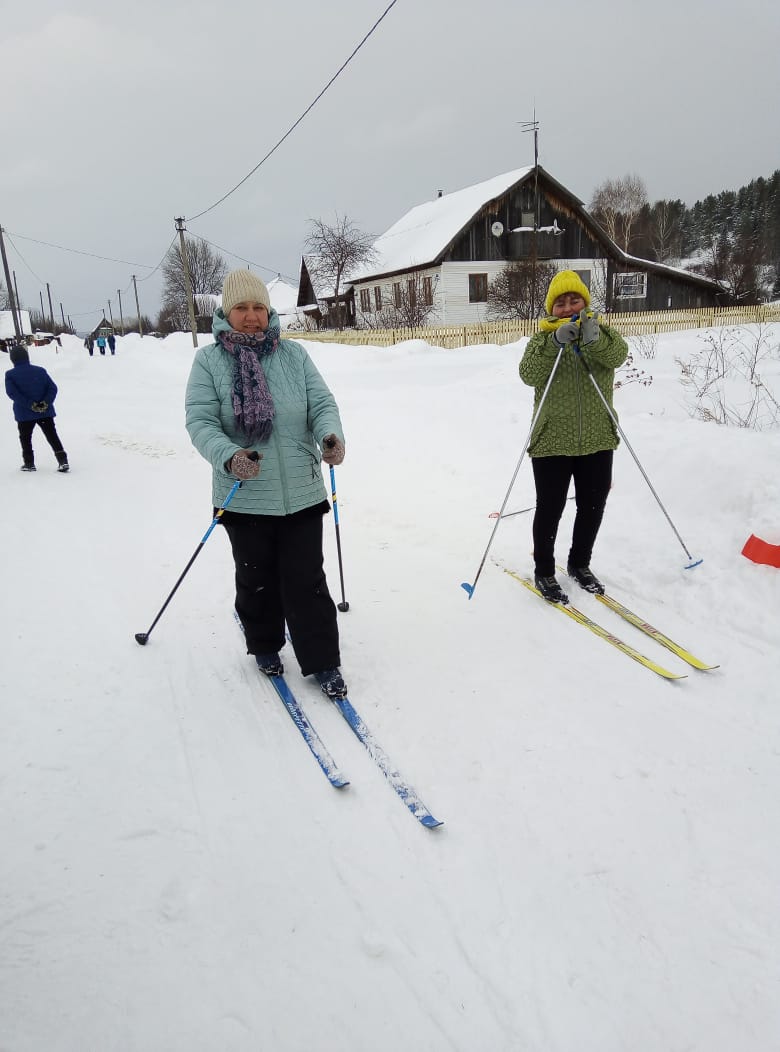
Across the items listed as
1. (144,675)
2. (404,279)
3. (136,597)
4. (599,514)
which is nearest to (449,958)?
(144,675)

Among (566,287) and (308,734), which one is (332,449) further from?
(566,287)

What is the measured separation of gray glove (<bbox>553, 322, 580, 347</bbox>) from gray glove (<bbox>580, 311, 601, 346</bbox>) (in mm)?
34

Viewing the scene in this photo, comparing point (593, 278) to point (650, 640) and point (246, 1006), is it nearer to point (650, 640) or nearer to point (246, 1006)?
point (650, 640)

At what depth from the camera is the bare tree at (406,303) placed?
26.0 meters

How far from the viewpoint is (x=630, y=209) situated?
4781 cm

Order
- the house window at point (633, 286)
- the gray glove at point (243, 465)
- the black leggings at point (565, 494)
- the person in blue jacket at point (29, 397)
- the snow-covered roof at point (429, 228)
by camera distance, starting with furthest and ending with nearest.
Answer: the house window at point (633, 286)
the snow-covered roof at point (429, 228)
the person in blue jacket at point (29, 397)
the black leggings at point (565, 494)
the gray glove at point (243, 465)

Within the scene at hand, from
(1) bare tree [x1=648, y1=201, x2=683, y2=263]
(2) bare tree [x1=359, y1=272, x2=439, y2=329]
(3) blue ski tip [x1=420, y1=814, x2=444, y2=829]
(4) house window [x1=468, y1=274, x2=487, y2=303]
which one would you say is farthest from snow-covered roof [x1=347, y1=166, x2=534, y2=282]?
(1) bare tree [x1=648, y1=201, x2=683, y2=263]

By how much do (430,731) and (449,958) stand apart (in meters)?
1.03

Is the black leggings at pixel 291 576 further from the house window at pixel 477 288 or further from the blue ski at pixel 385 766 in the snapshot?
the house window at pixel 477 288

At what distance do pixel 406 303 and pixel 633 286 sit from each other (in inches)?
570

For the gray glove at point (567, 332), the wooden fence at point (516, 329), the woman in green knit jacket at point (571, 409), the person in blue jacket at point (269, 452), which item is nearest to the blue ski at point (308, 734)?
the person in blue jacket at point (269, 452)

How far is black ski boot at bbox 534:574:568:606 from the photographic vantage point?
382cm

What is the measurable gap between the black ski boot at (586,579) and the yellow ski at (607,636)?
0.24 m

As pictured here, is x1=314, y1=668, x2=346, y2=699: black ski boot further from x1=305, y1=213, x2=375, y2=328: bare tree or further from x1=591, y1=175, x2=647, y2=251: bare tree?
x1=591, y1=175, x2=647, y2=251: bare tree
